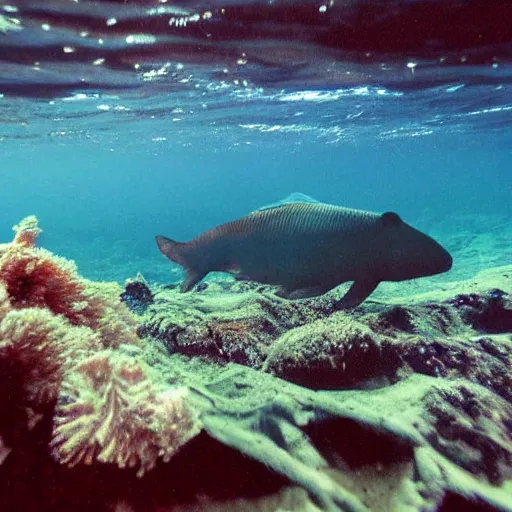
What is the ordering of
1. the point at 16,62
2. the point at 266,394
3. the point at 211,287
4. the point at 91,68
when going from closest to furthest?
the point at 266,394, the point at 211,287, the point at 16,62, the point at 91,68

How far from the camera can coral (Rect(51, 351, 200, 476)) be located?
1.69 meters

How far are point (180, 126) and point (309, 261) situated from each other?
23007mm

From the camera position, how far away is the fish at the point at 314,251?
15.4ft

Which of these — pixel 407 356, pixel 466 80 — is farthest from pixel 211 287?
pixel 466 80

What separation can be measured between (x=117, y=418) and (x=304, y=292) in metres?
3.37

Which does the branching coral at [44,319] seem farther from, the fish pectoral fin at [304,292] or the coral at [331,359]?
the fish pectoral fin at [304,292]

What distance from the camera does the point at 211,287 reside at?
9.51 metres

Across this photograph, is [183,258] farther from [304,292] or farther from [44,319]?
[44,319]

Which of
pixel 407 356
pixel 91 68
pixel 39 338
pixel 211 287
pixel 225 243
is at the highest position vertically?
pixel 91 68

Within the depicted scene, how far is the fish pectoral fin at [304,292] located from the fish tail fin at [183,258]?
1122mm

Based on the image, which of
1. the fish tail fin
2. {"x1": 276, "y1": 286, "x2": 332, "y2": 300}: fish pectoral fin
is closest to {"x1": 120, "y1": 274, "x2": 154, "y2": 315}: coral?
the fish tail fin

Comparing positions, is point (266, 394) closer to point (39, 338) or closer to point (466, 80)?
point (39, 338)

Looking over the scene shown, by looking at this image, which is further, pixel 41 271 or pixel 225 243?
pixel 225 243

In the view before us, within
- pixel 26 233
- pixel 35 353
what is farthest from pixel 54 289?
pixel 35 353
